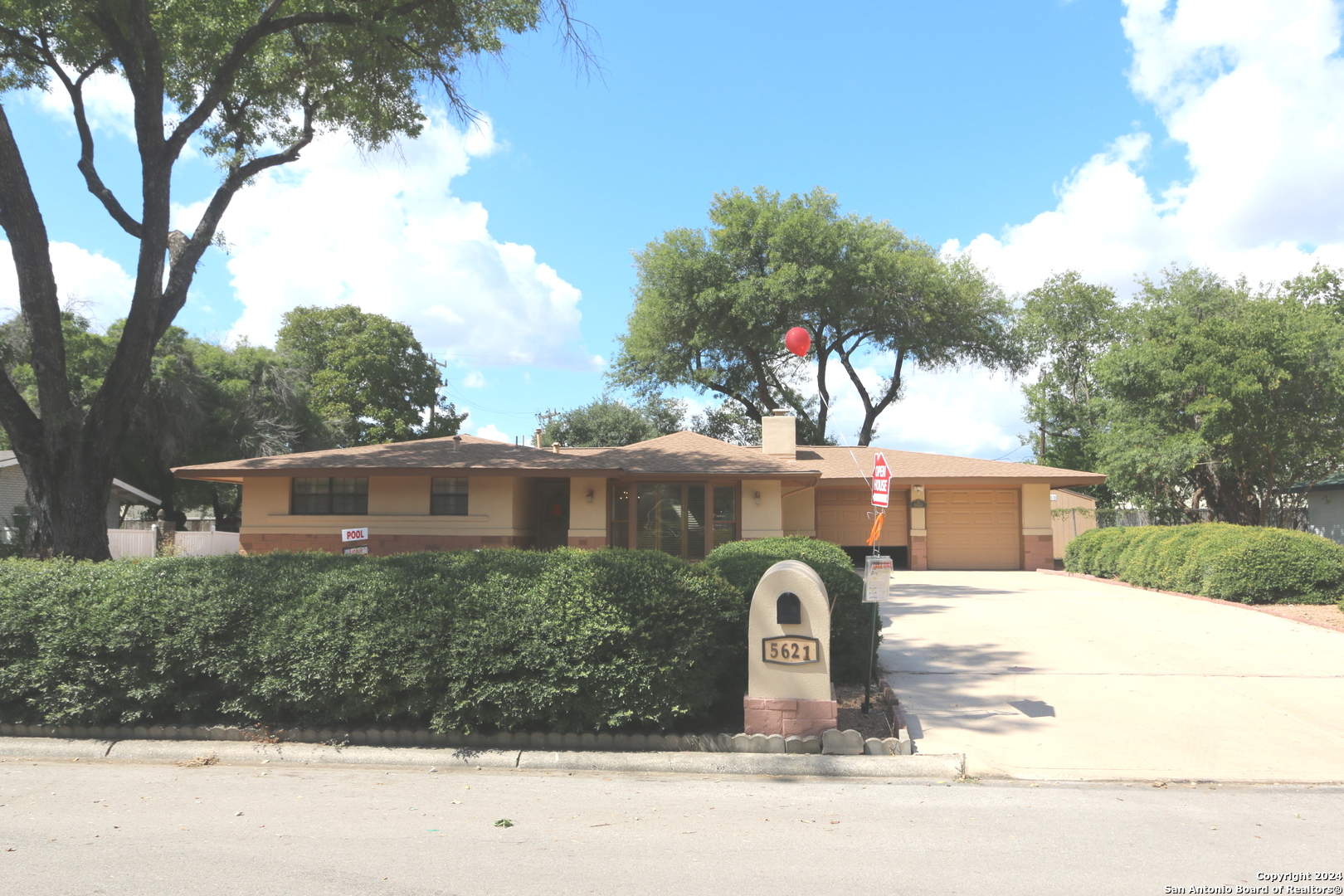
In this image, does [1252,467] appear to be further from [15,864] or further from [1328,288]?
[15,864]

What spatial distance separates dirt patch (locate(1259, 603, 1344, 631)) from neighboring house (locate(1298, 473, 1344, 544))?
1189 cm

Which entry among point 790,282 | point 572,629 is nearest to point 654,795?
point 572,629

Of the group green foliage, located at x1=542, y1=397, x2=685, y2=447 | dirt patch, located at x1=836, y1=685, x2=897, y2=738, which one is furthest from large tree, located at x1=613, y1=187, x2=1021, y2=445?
dirt patch, located at x1=836, y1=685, x2=897, y2=738

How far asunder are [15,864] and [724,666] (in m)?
4.63

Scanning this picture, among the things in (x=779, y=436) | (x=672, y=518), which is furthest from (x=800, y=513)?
(x=672, y=518)

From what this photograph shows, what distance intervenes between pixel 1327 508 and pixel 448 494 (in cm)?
2437

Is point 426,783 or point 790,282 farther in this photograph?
point 790,282

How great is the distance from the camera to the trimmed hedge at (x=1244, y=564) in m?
13.1

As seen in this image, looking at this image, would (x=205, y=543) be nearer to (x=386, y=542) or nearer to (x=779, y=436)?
(x=386, y=542)

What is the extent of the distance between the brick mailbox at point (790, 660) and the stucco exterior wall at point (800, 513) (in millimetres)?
16488

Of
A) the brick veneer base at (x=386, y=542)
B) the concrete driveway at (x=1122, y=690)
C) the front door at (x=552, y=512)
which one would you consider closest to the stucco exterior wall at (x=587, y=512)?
the front door at (x=552, y=512)

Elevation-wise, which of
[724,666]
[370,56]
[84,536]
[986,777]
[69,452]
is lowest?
[986,777]

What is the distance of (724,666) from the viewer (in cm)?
664

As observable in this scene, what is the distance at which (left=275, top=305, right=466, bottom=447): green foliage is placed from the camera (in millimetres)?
41219
